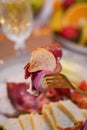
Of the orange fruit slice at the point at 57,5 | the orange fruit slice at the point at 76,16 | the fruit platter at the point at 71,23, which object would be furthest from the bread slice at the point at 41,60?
the orange fruit slice at the point at 57,5

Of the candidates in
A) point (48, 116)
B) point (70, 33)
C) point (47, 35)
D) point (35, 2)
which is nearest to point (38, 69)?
point (48, 116)

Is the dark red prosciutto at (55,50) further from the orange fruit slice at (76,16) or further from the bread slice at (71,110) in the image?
the orange fruit slice at (76,16)

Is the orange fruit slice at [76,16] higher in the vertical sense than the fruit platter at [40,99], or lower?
higher

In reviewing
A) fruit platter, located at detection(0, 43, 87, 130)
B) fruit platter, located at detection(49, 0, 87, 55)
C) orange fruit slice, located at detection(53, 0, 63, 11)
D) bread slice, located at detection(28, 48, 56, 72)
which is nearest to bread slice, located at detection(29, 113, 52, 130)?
fruit platter, located at detection(0, 43, 87, 130)

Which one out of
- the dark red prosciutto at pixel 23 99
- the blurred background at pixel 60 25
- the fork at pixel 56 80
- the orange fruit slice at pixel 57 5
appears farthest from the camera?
the orange fruit slice at pixel 57 5

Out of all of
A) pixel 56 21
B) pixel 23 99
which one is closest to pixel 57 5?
pixel 56 21

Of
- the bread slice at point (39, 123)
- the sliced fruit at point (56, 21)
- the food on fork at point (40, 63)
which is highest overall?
the sliced fruit at point (56, 21)
